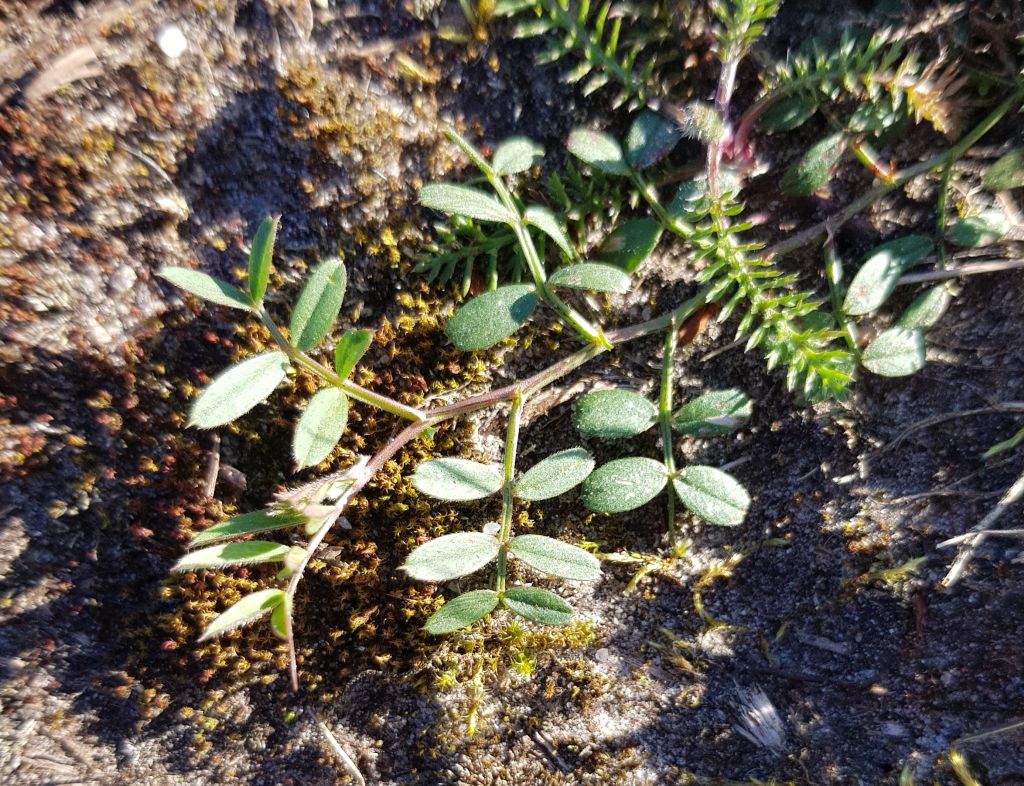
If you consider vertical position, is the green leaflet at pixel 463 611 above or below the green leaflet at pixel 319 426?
below

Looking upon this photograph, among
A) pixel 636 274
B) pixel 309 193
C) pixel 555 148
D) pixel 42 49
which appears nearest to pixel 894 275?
pixel 636 274

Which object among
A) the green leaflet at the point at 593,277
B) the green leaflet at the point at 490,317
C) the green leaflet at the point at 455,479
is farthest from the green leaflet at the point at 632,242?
the green leaflet at the point at 455,479

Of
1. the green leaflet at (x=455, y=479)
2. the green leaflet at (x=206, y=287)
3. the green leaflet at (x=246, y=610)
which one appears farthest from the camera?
the green leaflet at (x=455, y=479)

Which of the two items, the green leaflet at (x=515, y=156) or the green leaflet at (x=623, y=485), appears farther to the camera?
the green leaflet at (x=623, y=485)

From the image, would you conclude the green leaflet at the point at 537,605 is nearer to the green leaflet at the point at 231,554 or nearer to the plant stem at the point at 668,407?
the plant stem at the point at 668,407

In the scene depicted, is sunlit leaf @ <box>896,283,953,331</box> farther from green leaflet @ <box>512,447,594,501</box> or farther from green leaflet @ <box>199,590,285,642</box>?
green leaflet @ <box>199,590,285,642</box>

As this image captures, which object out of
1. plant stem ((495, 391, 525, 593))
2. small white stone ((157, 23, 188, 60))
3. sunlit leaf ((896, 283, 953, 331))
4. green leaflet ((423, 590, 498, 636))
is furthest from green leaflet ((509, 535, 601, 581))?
small white stone ((157, 23, 188, 60))

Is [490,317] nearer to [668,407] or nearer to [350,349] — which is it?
[350,349]

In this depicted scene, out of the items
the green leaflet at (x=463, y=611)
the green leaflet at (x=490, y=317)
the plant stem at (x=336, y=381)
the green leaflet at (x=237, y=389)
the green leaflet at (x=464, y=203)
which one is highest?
the green leaflet at (x=464, y=203)
